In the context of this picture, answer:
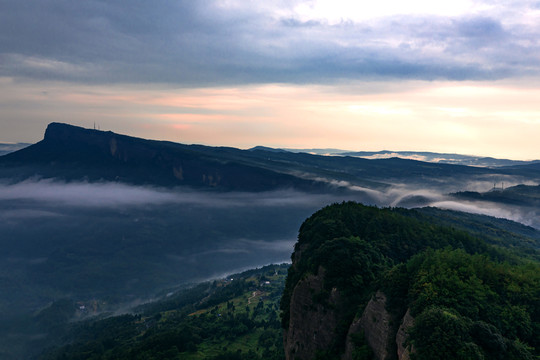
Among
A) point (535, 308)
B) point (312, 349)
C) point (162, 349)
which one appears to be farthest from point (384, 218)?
point (162, 349)

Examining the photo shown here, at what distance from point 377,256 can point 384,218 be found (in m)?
33.5

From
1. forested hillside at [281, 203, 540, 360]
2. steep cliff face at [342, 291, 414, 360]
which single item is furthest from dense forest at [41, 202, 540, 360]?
steep cliff face at [342, 291, 414, 360]

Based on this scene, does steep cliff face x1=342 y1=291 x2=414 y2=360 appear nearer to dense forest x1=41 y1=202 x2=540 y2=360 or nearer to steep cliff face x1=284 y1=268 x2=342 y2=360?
dense forest x1=41 y1=202 x2=540 y2=360

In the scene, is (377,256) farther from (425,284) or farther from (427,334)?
(427,334)

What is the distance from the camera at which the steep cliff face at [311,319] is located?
80.6 meters

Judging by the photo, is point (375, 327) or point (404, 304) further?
point (375, 327)

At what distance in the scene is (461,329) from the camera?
48.6 m

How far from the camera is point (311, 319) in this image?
85.7 m

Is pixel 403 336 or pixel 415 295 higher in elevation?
pixel 415 295

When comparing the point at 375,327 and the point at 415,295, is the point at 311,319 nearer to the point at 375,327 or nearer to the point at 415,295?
the point at 375,327

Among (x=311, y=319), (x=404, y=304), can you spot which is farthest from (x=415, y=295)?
(x=311, y=319)

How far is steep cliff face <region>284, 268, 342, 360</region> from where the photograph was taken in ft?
265

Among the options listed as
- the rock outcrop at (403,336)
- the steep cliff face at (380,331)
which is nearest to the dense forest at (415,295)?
the steep cliff face at (380,331)

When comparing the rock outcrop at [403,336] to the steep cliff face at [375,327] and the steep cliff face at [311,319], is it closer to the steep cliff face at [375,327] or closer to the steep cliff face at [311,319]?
the steep cliff face at [375,327]
